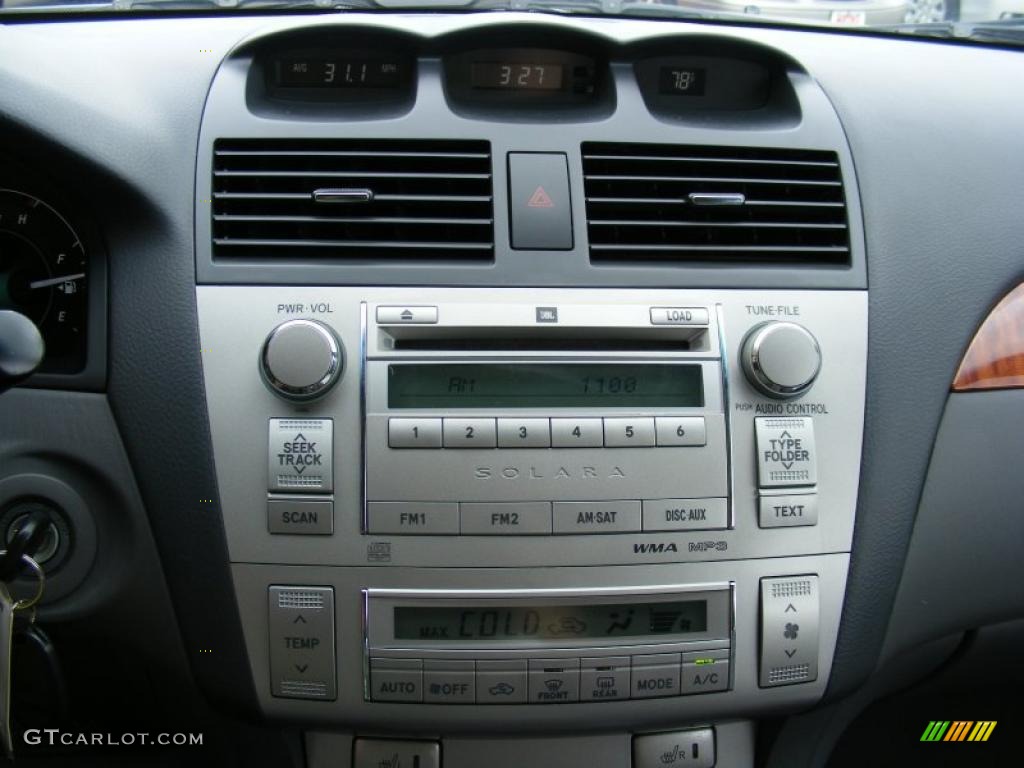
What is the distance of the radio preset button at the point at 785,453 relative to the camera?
1.48 m

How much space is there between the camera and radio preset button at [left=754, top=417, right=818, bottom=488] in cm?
148

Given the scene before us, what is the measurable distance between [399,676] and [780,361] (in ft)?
2.63

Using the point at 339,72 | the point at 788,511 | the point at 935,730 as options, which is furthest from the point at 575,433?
the point at 935,730

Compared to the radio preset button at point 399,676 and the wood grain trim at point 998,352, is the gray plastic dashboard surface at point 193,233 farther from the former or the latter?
the radio preset button at point 399,676

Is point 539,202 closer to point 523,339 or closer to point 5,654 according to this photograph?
point 523,339

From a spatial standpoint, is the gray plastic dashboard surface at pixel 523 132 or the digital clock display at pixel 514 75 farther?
the digital clock display at pixel 514 75

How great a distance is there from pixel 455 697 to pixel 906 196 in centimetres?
120

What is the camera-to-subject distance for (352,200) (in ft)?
4.96

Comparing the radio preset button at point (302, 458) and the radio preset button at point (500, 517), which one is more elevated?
the radio preset button at point (302, 458)

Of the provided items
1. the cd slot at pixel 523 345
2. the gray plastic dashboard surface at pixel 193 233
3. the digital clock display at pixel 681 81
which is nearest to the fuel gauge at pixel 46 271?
the gray plastic dashboard surface at pixel 193 233

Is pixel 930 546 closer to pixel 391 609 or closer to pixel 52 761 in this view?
pixel 391 609

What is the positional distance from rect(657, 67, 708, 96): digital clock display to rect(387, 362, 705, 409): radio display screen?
0.62 m

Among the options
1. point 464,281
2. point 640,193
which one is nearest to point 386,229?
point 464,281

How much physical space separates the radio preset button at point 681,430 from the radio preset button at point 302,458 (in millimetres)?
528
